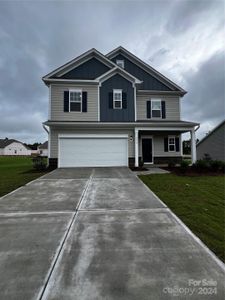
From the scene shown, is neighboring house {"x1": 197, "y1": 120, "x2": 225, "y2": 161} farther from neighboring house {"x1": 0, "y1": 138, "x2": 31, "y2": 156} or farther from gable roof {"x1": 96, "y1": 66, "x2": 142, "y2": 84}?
neighboring house {"x1": 0, "y1": 138, "x2": 31, "y2": 156}

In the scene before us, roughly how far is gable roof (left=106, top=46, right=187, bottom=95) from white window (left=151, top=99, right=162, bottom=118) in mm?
1835

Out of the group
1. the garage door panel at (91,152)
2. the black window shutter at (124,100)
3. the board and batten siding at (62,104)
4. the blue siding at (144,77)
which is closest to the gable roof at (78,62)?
the board and batten siding at (62,104)

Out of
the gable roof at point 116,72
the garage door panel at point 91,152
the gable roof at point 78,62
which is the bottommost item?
the garage door panel at point 91,152

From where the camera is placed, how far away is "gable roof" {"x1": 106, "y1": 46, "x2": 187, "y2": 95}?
16.4m

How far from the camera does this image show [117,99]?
14.5 meters

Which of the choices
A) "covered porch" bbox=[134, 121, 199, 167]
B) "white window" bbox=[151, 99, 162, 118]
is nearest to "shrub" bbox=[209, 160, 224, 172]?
"covered porch" bbox=[134, 121, 199, 167]

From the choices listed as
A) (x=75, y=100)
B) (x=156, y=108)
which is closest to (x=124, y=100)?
(x=156, y=108)

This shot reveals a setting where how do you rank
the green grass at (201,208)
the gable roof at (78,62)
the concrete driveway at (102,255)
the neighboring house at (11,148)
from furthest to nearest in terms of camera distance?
the neighboring house at (11,148), the gable roof at (78,62), the green grass at (201,208), the concrete driveway at (102,255)

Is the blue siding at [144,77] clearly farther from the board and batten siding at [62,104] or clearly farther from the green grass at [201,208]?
the green grass at [201,208]

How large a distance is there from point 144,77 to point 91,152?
8.19 m

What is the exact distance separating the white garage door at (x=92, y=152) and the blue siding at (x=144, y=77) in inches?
219

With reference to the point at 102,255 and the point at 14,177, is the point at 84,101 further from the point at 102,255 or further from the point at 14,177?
the point at 102,255

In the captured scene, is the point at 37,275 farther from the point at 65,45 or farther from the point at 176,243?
the point at 65,45

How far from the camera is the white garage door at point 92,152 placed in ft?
44.4
